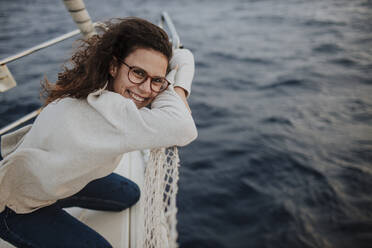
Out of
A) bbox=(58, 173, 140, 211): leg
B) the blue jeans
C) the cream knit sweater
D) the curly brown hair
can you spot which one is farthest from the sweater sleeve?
bbox=(58, 173, 140, 211): leg

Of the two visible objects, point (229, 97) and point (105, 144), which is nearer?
point (105, 144)

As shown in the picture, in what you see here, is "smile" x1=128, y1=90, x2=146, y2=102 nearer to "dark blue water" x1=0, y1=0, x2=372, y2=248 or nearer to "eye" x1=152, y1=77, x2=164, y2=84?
"eye" x1=152, y1=77, x2=164, y2=84

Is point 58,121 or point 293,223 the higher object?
point 58,121

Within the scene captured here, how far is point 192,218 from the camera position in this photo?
9.21ft

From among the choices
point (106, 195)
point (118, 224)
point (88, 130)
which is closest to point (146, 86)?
point (88, 130)

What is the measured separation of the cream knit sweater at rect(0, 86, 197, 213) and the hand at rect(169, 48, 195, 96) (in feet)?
1.21

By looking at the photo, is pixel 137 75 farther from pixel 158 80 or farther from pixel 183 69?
pixel 183 69

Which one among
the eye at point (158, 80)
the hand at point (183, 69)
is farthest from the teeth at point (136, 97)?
the hand at point (183, 69)

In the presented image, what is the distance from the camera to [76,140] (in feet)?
3.34

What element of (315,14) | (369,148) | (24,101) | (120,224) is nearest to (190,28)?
(315,14)

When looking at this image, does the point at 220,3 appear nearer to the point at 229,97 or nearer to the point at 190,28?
the point at 190,28

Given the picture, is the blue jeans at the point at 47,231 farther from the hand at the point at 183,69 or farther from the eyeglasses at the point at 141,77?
the hand at the point at 183,69

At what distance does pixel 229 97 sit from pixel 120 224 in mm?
3821

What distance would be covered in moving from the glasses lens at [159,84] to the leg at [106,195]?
0.74m
